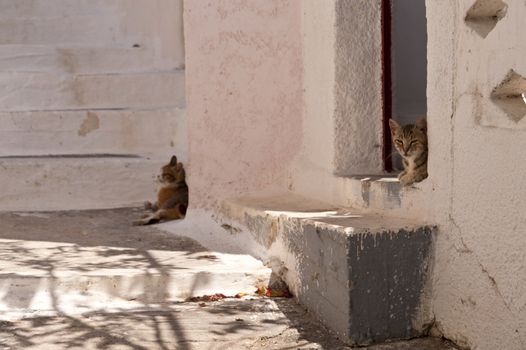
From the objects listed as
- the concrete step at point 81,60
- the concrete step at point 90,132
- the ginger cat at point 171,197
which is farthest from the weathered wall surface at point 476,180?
the concrete step at point 81,60

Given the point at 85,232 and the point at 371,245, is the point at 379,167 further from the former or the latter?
the point at 85,232

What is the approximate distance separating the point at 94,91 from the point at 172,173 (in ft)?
5.36

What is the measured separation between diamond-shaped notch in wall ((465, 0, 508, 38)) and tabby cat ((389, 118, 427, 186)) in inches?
34.4

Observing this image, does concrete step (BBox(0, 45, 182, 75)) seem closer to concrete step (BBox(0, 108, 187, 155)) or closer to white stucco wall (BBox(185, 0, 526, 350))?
concrete step (BBox(0, 108, 187, 155))

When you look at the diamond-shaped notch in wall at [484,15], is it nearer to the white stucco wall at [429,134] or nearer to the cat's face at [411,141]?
the white stucco wall at [429,134]

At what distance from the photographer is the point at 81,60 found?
8.88 metres

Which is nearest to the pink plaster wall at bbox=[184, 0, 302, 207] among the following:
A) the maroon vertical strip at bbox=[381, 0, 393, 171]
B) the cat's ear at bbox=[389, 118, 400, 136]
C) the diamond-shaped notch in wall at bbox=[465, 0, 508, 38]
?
the maroon vertical strip at bbox=[381, 0, 393, 171]

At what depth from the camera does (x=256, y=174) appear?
663 cm

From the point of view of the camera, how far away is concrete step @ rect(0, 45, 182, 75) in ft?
28.8

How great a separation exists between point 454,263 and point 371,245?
0.43m

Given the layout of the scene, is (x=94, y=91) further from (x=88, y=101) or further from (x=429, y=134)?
(x=429, y=134)

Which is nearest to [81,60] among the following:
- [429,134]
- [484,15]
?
[429,134]

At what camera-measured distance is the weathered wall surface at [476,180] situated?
3.77m

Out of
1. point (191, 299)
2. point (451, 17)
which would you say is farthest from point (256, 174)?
point (451, 17)
